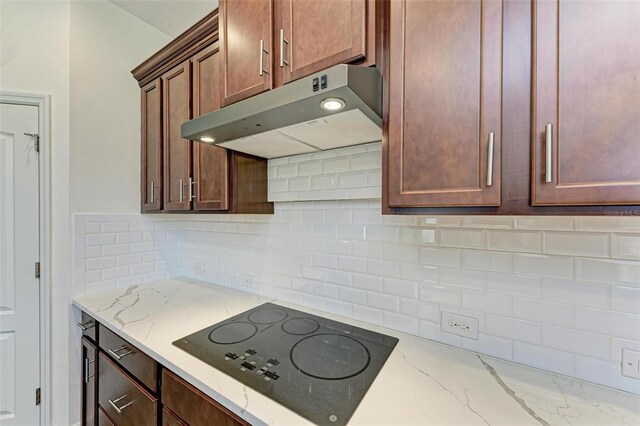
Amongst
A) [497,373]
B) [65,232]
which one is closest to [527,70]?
[497,373]

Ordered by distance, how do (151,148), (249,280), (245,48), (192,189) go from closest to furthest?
(245,48), (192,189), (249,280), (151,148)

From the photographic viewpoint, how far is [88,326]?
1.58 m

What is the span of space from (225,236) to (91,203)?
2.82ft

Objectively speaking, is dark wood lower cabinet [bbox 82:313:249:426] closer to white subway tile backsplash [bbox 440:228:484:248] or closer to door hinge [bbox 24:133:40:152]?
white subway tile backsplash [bbox 440:228:484:248]

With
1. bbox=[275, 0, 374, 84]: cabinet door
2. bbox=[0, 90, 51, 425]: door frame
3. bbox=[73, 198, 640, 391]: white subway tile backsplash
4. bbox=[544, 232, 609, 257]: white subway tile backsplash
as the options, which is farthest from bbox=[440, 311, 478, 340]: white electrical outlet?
bbox=[0, 90, 51, 425]: door frame

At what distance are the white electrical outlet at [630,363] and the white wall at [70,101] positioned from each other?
2568mm

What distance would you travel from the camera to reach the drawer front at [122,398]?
1.13 metres

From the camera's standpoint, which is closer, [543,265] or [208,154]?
[543,265]

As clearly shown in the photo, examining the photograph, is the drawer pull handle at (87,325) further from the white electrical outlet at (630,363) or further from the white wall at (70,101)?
the white electrical outlet at (630,363)

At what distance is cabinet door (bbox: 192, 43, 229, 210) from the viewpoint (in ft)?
4.65

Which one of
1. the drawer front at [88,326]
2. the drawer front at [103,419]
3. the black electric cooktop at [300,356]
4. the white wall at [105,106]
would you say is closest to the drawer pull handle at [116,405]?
the drawer front at [103,419]

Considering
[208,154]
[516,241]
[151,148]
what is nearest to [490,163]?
[516,241]

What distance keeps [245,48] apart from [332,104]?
1.85 ft

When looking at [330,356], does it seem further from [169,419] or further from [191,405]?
[169,419]
